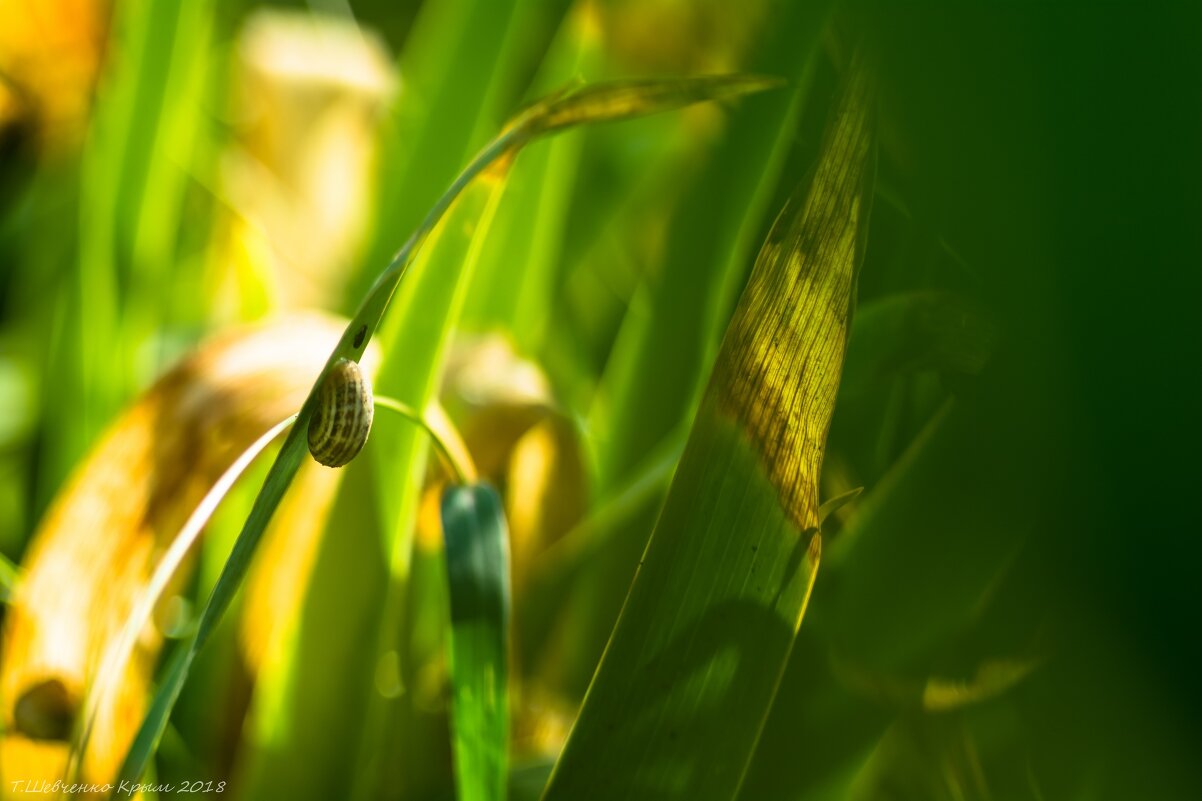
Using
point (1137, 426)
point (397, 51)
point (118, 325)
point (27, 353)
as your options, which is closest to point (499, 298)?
point (118, 325)

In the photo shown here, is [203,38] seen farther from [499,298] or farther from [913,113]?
[913,113]

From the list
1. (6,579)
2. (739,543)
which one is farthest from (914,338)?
(6,579)

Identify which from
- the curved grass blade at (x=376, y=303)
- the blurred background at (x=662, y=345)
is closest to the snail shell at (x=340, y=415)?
the curved grass blade at (x=376, y=303)

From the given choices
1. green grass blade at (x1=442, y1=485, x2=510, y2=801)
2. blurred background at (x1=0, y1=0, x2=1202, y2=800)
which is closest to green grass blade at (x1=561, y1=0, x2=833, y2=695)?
blurred background at (x1=0, y1=0, x2=1202, y2=800)

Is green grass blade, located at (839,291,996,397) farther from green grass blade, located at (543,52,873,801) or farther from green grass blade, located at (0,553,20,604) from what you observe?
green grass blade, located at (0,553,20,604)

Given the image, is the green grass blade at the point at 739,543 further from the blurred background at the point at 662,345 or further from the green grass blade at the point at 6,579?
the green grass blade at the point at 6,579
